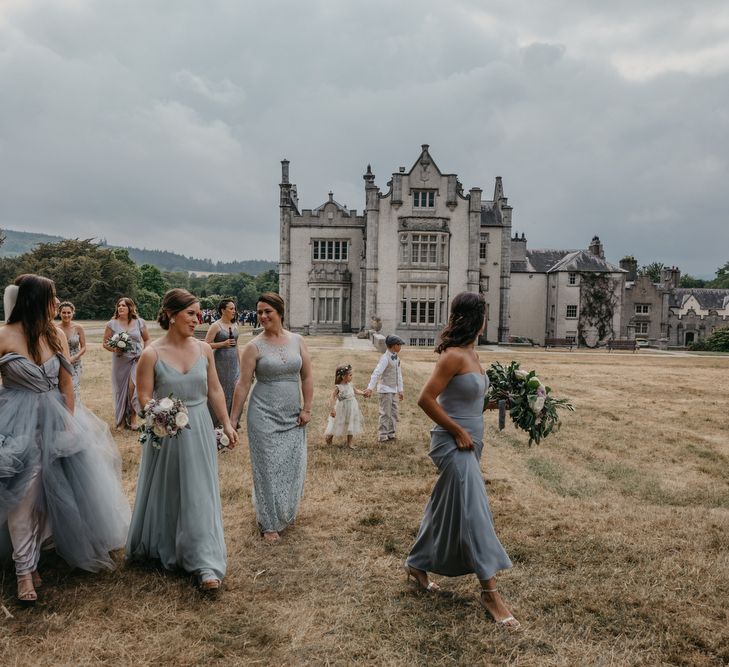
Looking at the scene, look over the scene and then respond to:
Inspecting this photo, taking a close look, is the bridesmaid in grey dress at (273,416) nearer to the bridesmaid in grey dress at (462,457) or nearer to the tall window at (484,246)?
the bridesmaid in grey dress at (462,457)

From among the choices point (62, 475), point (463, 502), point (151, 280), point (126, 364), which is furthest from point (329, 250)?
A: point (151, 280)

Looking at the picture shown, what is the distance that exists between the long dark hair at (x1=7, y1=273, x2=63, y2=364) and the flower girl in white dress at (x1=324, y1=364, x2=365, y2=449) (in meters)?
5.84

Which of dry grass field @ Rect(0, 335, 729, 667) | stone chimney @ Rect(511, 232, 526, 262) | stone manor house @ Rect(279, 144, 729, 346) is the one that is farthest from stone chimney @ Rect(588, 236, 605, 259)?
dry grass field @ Rect(0, 335, 729, 667)

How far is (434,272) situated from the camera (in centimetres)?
4247

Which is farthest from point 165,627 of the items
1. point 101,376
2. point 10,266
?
point 10,266

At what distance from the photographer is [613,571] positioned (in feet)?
17.8

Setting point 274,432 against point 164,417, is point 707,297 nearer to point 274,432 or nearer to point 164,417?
point 274,432

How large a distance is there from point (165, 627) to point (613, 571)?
12.9 ft

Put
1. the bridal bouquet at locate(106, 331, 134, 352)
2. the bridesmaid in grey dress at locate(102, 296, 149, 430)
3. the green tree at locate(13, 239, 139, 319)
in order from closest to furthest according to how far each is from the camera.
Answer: the bridal bouquet at locate(106, 331, 134, 352) → the bridesmaid in grey dress at locate(102, 296, 149, 430) → the green tree at locate(13, 239, 139, 319)

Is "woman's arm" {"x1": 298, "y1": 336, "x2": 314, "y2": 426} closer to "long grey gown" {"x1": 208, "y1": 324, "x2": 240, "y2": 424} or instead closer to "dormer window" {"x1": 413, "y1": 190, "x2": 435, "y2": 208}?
"long grey gown" {"x1": 208, "y1": 324, "x2": 240, "y2": 424}

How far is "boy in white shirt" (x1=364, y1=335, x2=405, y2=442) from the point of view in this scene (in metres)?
10.5

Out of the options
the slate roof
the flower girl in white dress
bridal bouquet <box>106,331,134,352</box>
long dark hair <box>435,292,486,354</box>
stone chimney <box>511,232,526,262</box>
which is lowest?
the flower girl in white dress

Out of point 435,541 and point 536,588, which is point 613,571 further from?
point 435,541

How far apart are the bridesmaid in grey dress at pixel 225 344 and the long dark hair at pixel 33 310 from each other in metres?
4.64
